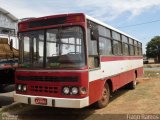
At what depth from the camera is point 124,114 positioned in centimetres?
907

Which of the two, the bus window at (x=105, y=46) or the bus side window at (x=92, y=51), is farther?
the bus window at (x=105, y=46)

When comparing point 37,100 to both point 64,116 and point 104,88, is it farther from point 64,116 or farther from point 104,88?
point 104,88

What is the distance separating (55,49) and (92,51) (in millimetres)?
1048

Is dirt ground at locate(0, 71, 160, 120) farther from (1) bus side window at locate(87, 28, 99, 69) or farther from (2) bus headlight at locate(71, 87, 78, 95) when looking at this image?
(1) bus side window at locate(87, 28, 99, 69)

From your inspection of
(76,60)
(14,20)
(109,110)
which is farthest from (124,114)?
(14,20)

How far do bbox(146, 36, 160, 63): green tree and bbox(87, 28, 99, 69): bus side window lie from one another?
69659 mm

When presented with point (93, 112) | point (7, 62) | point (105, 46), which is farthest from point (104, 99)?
point (7, 62)

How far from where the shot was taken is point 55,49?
8.30m

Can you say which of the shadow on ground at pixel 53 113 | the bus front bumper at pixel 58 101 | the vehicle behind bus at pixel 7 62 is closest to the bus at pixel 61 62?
the bus front bumper at pixel 58 101

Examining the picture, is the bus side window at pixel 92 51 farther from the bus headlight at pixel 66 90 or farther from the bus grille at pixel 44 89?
the bus grille at pixel 44 89

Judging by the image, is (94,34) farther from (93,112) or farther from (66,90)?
(93,112)

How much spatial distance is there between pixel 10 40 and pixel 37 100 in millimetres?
4561

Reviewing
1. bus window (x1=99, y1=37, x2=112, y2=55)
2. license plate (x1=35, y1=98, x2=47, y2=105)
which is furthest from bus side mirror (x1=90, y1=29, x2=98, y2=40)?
license plate (x1=35, y1=98, x2=47, y2=105)

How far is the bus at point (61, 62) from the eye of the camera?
7865mm
